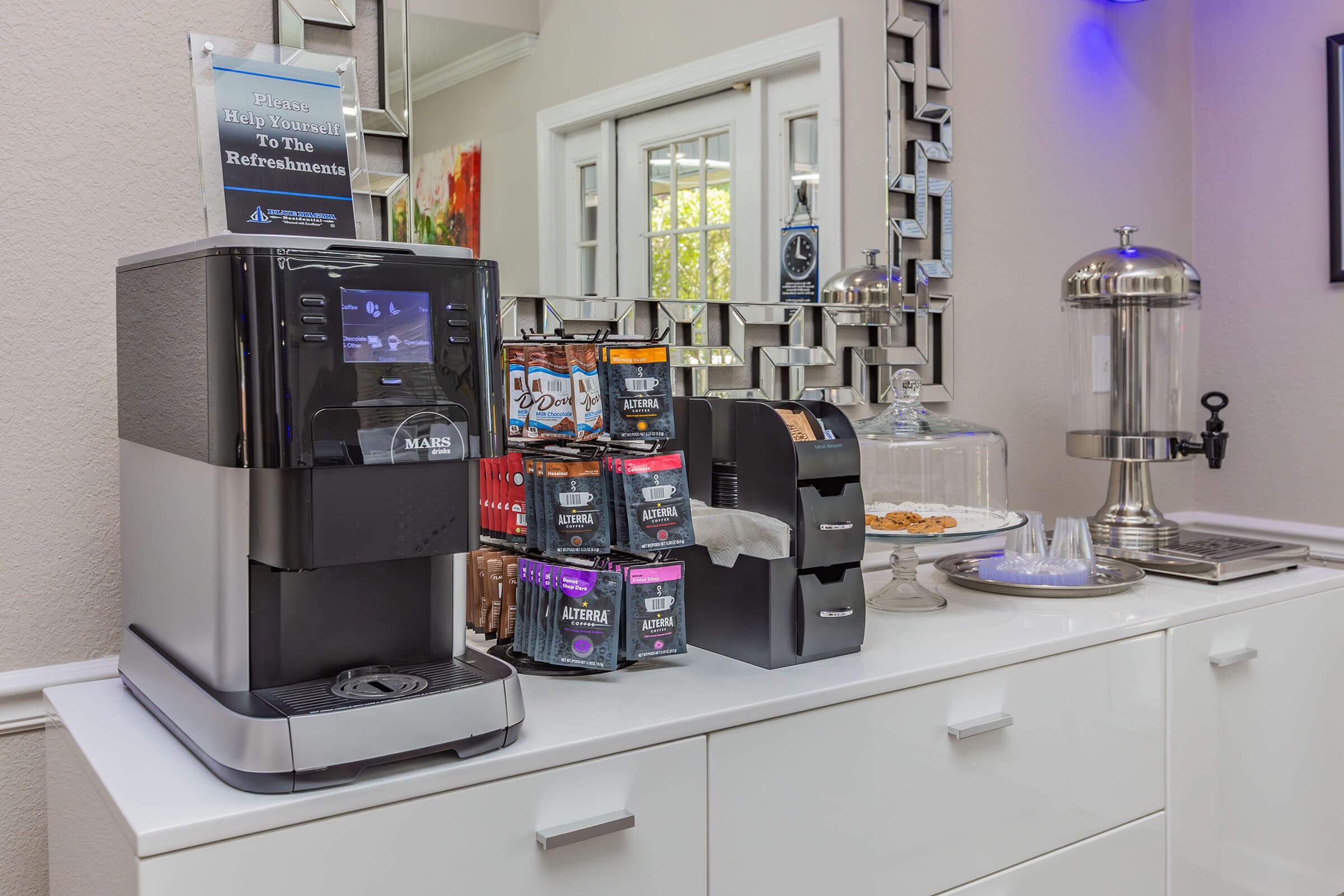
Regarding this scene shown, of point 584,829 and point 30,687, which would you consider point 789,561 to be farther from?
point 30,687

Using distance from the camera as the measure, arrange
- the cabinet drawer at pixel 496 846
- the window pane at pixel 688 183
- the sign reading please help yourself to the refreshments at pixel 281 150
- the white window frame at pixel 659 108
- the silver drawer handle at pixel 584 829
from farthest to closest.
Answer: the window pane at pixel 688 183, the white window frame at pixel 659 108, the sign reading please help yourself to the refreshments at pixel 281 150, the silver drawer handle at pixel 584 829, the cabinet drawer at pixel 496 846

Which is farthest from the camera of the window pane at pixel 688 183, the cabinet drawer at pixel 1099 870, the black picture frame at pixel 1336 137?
the black picture frame at pixel 1336 137

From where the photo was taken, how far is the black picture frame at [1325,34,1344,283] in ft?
7.37

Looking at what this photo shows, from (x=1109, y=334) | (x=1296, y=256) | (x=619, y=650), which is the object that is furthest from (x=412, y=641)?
(x=1296, y=256)

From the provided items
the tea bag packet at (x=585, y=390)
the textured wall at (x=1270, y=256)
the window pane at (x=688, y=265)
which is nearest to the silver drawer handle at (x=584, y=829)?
the tea bag packet at (x=585, y=390)

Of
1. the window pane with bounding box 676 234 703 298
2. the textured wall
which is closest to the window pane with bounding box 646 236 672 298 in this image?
the window pane with bounding box 676 234 703 298

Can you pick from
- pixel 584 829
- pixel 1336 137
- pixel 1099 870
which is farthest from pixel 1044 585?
pixel 1336 137

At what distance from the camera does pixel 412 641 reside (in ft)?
3.37

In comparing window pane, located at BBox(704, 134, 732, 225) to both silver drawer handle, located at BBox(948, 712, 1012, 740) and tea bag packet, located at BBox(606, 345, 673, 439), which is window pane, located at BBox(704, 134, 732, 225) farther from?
silver drawer handle, located at BBox(948, 712, 1012, 740)

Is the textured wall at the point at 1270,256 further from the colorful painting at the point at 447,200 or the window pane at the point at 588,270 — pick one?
the colorful painting at the point at 447,200

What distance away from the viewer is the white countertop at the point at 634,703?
853 mm

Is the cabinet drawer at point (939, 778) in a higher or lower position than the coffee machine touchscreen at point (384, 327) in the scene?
lower

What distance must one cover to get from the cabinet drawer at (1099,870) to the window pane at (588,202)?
1.01 metres

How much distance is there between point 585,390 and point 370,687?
403 millimetres
